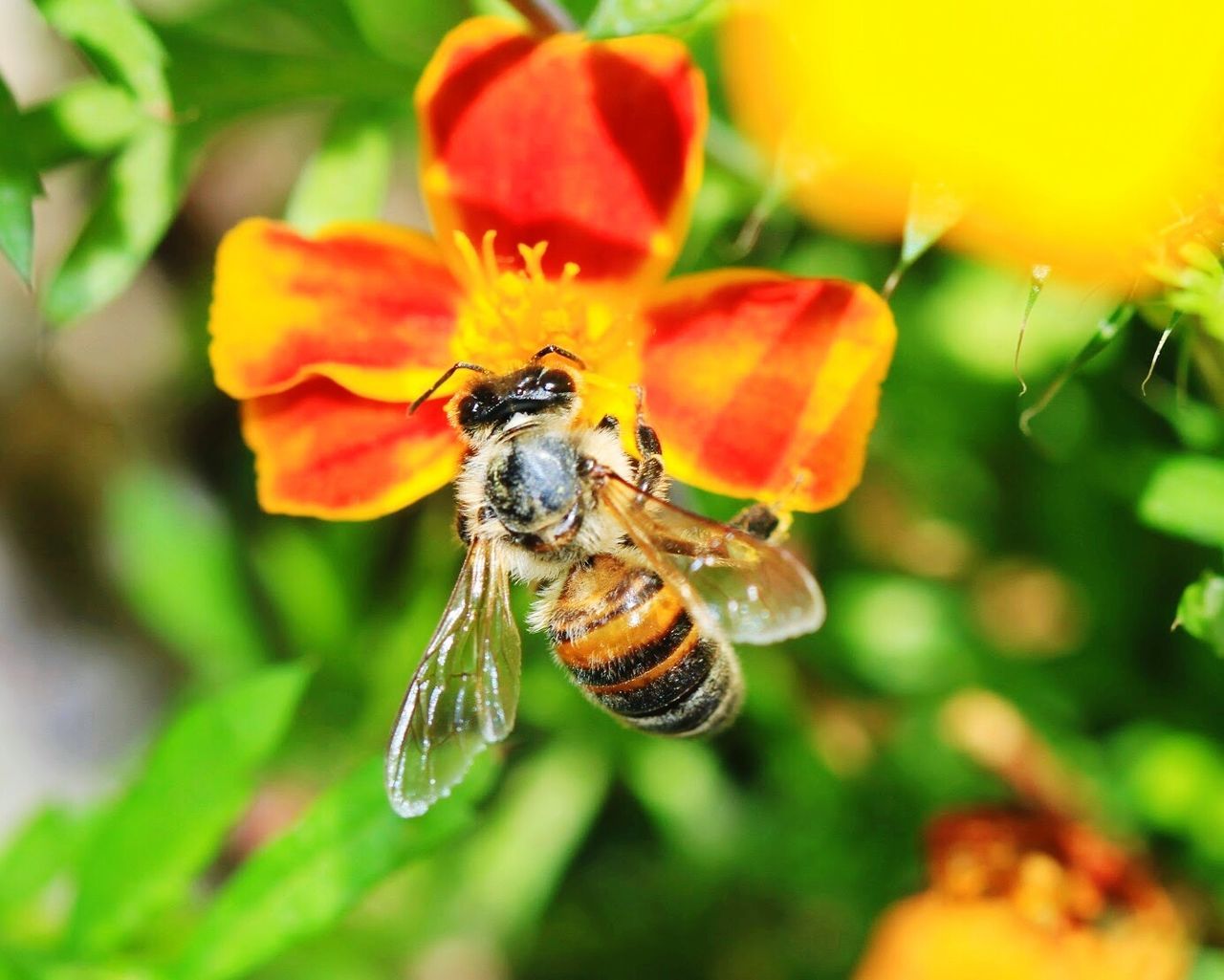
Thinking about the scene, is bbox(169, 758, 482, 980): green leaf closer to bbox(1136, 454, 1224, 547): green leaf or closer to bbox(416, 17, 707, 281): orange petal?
bbox(416, 17, 707, 281): orange petal

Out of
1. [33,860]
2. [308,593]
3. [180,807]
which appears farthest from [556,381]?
[308,593]

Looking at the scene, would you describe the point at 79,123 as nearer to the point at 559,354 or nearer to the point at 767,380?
the point at 559,354

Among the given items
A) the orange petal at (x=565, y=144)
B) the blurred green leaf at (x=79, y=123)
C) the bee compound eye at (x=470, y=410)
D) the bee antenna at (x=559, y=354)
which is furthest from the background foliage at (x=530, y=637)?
the bee compound eye at (x=470, y=410)

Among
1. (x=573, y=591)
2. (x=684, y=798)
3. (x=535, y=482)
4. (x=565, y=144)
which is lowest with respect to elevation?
(x=684, y=798)

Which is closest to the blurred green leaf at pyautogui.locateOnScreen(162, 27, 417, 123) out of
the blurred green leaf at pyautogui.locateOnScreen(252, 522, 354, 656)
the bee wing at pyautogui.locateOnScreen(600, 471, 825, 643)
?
the bee wing at pyautogui.locateOnScreen(600, 471, 825, 643)

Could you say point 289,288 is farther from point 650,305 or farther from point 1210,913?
point 1210,913

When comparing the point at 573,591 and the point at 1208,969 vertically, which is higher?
the point at 573,591

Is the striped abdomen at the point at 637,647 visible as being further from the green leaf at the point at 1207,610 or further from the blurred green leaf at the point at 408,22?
the blurred green leaf at the point at 408,22
